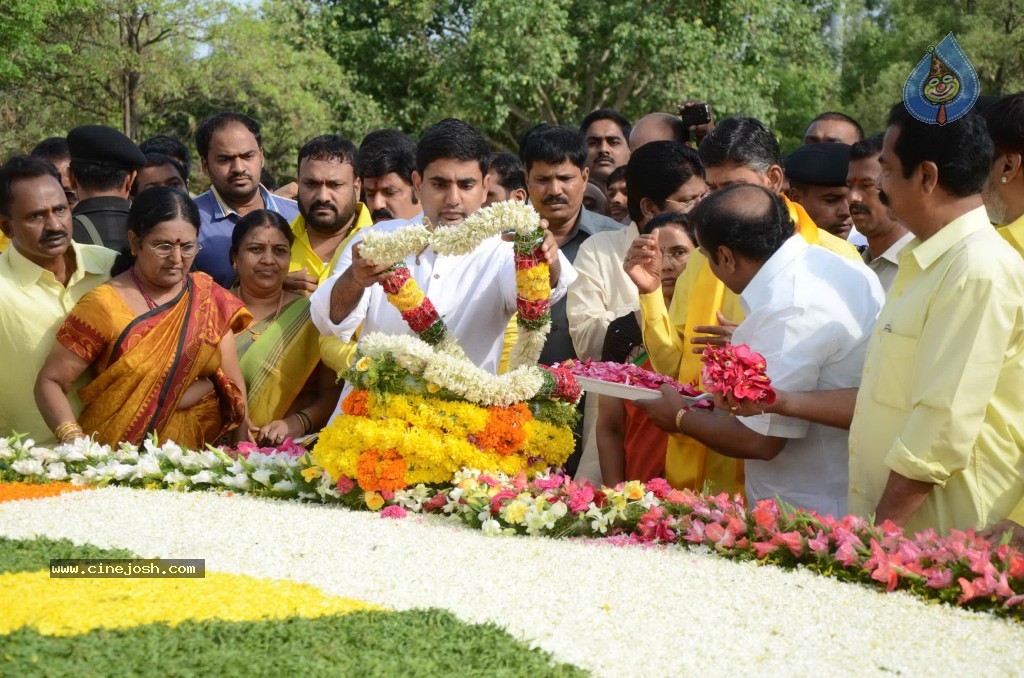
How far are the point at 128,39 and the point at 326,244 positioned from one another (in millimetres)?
18092

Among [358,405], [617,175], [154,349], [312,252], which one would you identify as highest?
[617,175]

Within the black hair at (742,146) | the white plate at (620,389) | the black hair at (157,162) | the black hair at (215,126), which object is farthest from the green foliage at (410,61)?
the white plate at (620,389)

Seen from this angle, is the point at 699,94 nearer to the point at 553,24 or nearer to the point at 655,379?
the point at 553,24

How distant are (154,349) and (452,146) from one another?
1.78 meters

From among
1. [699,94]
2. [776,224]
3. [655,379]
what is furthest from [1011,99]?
[699,94]

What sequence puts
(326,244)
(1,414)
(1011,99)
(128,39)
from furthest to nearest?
(128,39) < (326,244) < (1,414) < (1011,99)

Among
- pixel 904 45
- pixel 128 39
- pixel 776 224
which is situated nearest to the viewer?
pixel 776 224

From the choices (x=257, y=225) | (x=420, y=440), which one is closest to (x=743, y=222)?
(x=420, y=440)

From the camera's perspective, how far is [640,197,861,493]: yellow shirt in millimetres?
4664

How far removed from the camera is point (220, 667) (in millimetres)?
2738

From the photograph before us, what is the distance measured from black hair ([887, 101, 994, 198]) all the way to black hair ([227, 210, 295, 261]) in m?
3.58

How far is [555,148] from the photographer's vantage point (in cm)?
611

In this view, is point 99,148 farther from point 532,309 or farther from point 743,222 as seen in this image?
point 743,222

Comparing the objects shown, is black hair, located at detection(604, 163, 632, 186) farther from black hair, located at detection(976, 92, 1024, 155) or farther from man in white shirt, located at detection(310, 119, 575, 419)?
black hair, located at detection(976, 92, 1024, 155)
